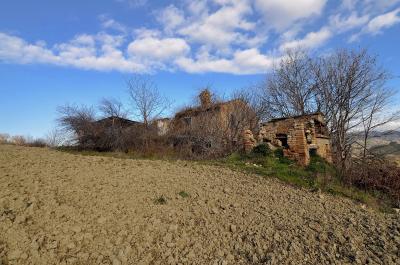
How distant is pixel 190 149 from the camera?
19.1 metres

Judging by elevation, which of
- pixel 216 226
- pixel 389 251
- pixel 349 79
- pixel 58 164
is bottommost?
pixel 389 251

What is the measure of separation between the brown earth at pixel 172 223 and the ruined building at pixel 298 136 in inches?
142

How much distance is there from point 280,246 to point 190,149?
1429cm

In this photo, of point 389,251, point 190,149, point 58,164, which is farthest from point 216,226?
point 190,149

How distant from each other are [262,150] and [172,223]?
262 inches

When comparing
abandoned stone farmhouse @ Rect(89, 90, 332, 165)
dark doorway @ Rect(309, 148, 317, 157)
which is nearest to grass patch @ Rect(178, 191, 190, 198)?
abandoned stone farmhouse @ Rect(89, 90, 332, 165)

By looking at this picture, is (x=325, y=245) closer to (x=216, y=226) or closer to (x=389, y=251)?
(x=389, y=251)

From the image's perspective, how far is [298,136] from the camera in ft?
36.1

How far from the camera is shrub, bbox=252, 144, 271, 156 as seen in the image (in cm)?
1135

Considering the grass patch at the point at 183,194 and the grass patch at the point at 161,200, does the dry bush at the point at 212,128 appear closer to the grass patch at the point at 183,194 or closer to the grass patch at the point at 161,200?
the grass patch at the point at 183,194

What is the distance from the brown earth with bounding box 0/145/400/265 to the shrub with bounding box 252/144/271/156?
12.5 ft

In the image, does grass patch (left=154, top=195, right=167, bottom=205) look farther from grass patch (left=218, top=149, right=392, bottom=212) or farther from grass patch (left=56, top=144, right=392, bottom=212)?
grass patch (left=218, top=149, right=392, bottom=212)

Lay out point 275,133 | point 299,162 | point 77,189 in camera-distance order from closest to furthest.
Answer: point 77,189, point 299,162, point 275,133

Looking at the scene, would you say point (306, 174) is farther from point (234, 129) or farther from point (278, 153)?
point (234, 129)
